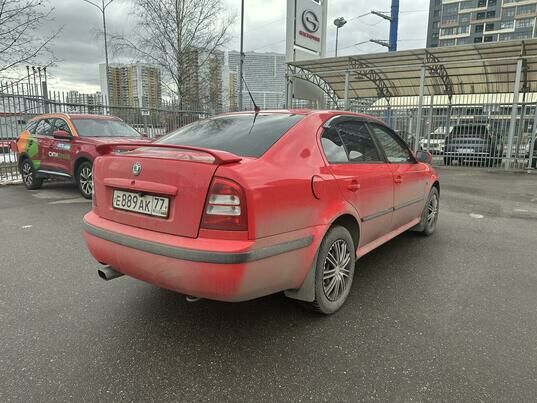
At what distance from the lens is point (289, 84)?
19.6 meters

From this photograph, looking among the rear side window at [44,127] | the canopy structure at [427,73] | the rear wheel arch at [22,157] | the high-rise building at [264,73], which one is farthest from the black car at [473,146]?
the rear wheel arch at [22,157]

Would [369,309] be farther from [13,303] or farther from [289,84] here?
[289,84]

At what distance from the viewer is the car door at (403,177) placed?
158 inches

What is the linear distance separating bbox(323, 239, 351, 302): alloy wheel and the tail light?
2.90 ft

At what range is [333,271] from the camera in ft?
9.87

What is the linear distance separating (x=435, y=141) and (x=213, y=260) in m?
15.9

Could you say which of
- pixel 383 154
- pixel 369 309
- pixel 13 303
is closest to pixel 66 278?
pixel 13 303

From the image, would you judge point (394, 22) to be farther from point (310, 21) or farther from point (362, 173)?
point (362, 173)

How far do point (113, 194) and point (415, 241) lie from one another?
12.1 feet

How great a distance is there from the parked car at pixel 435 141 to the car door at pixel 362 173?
13413mm

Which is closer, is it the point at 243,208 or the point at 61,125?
the point at 243,208

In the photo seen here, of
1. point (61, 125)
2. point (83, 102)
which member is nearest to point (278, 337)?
point (61, 125)

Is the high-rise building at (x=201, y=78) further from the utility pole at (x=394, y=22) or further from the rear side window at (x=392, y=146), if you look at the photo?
the rear side window at (x=392, y=146)

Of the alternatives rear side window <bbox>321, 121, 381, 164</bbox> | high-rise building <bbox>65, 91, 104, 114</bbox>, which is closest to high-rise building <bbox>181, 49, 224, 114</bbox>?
high-rise building <bbox>65, 91, 104, 114</bbox>
